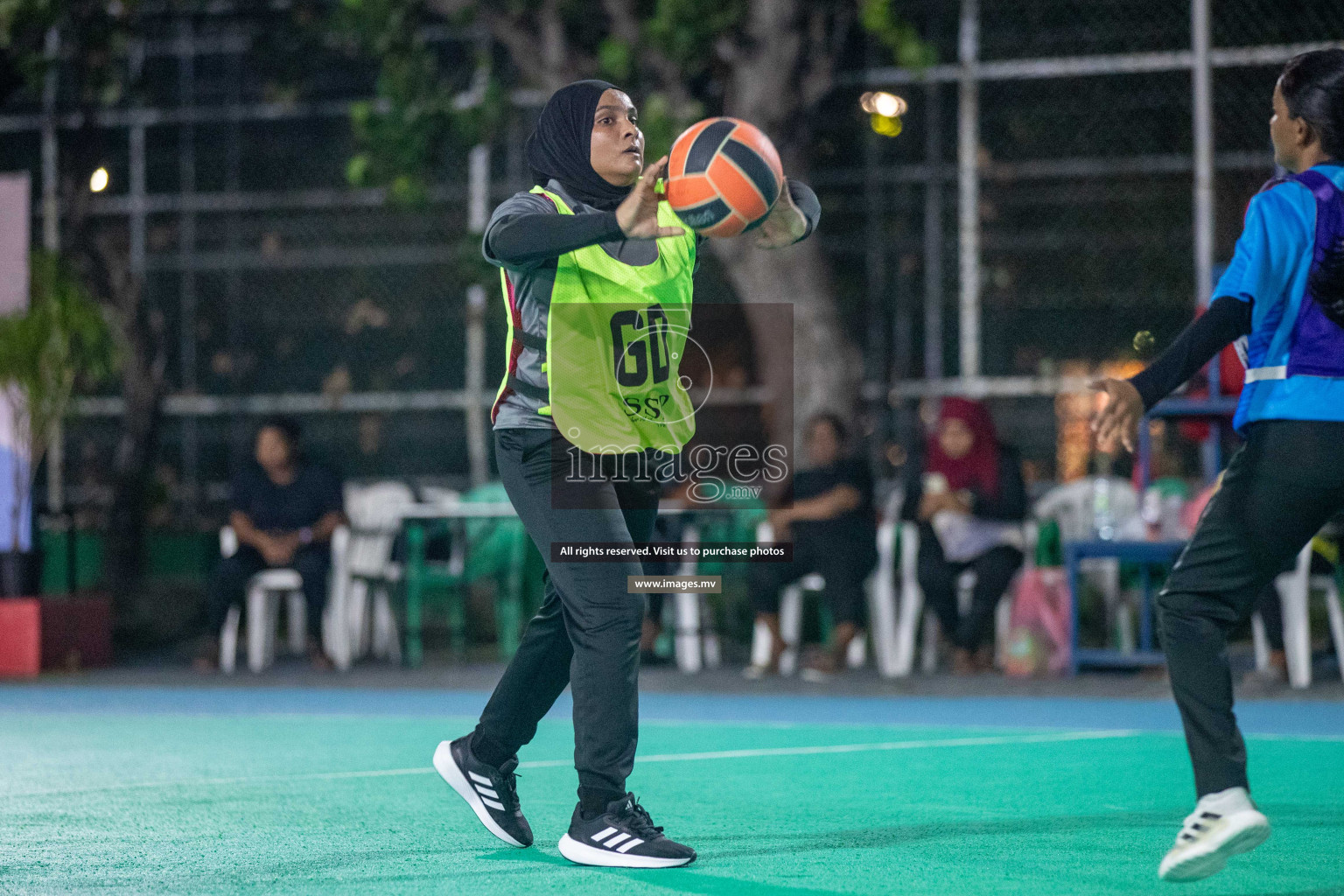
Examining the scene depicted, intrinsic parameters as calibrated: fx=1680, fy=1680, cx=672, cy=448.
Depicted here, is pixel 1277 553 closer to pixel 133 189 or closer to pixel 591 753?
pixel 591 753

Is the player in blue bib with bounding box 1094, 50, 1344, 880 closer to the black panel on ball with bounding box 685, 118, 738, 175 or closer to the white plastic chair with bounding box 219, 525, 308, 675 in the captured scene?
the black panel on ball with bounding box 685, 118, 738, 175

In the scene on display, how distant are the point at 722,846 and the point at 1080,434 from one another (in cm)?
790

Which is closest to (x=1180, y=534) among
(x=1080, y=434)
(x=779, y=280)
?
(x=1080, y=434)

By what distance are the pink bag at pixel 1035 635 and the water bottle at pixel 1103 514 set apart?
1.43ft

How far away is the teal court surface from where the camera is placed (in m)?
4.21

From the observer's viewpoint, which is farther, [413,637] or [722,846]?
[413,637]

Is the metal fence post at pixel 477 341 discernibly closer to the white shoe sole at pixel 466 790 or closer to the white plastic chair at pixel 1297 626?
the white plastic chair at pixel 1297 626

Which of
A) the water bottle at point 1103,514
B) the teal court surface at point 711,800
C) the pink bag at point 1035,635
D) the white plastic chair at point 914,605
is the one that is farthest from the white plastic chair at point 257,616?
the water bottle at point 1103,514

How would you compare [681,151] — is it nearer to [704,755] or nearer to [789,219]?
[789,219]

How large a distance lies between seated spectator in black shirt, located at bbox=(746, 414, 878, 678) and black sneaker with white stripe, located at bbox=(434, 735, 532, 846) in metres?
5.40

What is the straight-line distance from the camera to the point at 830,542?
9.88 m

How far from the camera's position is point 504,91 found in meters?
12.5

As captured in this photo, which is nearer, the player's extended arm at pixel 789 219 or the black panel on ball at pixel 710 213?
the black panel on ball at pixel 710 213

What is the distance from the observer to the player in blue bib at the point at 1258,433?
383 cm
